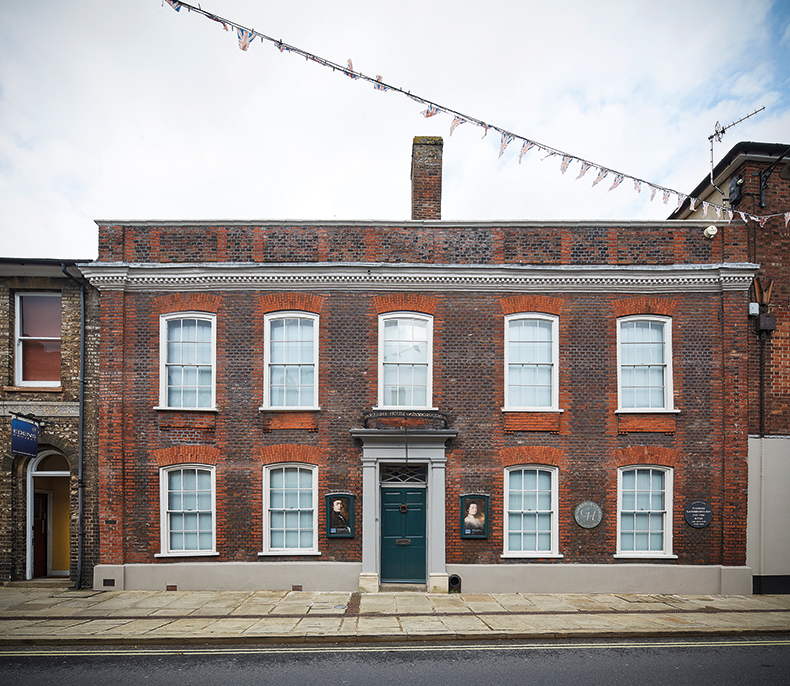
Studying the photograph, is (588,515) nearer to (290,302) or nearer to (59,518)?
(290,302)

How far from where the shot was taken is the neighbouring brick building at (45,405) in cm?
1224

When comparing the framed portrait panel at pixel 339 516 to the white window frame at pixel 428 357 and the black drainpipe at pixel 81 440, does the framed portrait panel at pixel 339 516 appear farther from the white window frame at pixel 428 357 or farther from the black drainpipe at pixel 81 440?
the black drainpipe at pixel 81 440

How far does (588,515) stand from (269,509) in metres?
7.05

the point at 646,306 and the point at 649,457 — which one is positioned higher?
the point at 646,306

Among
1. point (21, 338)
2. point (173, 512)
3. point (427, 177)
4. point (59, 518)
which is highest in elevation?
point (427, 177)

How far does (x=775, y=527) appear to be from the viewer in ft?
38.9

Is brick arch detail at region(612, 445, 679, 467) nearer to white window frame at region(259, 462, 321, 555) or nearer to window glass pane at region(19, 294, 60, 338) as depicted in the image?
white window frame at region(259, 462, 321, 555)

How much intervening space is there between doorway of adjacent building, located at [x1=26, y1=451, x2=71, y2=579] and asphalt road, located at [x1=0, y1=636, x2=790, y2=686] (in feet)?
16.4

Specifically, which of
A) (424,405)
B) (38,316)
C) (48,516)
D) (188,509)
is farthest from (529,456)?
(38,316)

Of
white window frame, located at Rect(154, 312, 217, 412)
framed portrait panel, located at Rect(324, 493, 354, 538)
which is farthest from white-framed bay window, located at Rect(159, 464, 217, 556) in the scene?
framed portrait panel, located at Rect(324, 493, 354, 538)

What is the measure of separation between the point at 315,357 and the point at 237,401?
6.57 ft

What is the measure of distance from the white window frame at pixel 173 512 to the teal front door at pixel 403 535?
3733 millimetres

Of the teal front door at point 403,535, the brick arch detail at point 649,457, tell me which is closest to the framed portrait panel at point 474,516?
the teal front door at point 403,535

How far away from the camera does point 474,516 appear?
11.8m
